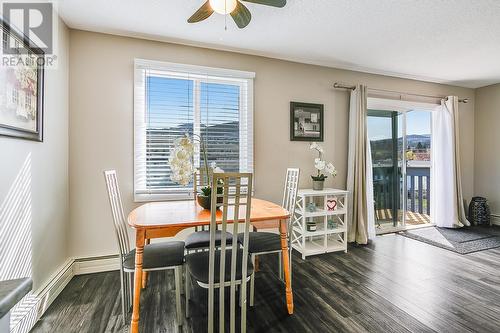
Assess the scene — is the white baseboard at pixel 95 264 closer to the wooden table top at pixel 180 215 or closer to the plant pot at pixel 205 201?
the wooden table top at pixel 180 215

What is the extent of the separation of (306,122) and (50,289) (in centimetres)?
323

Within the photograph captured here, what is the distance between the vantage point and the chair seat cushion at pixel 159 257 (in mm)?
1755

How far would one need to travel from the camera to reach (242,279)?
1604mm

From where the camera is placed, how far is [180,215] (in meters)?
1.94

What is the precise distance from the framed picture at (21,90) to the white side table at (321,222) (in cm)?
263

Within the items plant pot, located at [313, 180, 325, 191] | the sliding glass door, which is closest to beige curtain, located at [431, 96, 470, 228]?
the sliding glass door

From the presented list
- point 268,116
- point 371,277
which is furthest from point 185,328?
point 268,116

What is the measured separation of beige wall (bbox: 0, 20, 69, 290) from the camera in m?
1.62

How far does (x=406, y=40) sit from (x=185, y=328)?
3.56 m

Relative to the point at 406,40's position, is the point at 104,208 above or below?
below

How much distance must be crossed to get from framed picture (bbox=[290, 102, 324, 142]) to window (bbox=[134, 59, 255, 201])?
2.06 feet

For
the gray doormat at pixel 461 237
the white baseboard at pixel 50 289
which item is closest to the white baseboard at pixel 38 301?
the white baseboard at pixel 50 289

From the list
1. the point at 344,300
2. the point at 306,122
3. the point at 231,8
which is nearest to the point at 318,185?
the point at 306,122

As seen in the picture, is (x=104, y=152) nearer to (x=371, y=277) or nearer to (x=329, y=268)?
(x=329, y=268)
